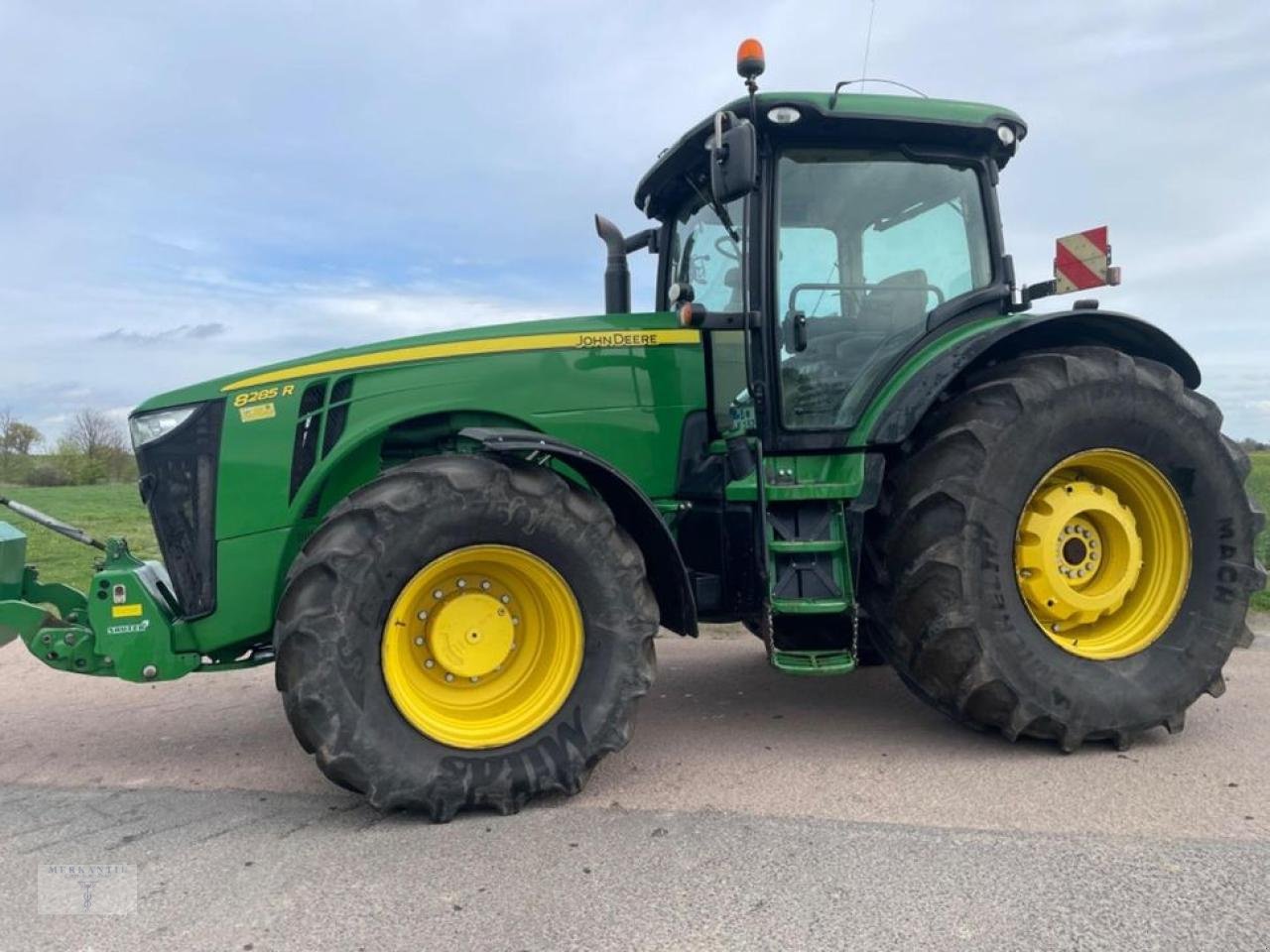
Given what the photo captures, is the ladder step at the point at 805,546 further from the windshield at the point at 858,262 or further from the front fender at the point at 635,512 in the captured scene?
the windshield at the point at 858,262

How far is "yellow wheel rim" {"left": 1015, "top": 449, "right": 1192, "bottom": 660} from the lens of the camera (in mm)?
3787

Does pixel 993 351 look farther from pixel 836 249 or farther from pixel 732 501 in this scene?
pixel 732 501

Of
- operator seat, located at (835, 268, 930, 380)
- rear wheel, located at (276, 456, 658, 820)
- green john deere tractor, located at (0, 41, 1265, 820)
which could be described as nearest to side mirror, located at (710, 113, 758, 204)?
green john deere tractor, located at (0, 41, 1265, 820)

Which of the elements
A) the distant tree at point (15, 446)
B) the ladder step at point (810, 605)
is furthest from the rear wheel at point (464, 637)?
the distant tree at point (15, 446)

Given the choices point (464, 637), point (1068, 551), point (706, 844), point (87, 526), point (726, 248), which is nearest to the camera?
point (706, 844)

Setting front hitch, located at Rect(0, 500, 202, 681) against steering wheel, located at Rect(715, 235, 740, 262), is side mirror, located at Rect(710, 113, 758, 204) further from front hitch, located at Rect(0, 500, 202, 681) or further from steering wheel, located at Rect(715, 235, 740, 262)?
front hitch, located at Rect(0, 500, 202, 681)

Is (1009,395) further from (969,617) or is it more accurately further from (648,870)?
(648,870)

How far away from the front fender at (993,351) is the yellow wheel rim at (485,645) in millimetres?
1455

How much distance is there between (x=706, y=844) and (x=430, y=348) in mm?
2078

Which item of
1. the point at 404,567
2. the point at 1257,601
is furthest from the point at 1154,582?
the point at 1257,601

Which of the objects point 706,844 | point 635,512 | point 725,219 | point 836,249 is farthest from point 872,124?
point 706,844

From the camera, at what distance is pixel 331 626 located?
3.07 metres

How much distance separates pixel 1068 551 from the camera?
12.6 feet

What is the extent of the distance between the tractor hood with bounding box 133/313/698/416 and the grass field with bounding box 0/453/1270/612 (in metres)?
5.06
